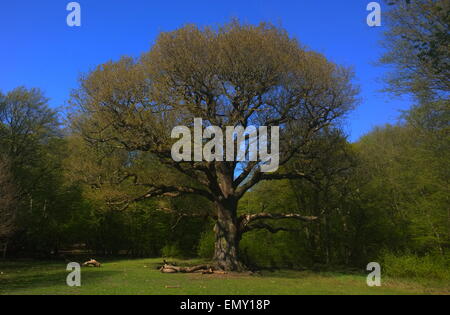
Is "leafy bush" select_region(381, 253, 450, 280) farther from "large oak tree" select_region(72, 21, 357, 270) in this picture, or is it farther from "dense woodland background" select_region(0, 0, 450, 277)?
"large oak tree" select_region(72, 21, 357, 270)

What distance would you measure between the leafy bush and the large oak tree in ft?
22.5

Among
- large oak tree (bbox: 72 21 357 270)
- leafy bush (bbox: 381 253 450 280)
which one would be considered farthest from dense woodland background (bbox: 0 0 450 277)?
large oak tree (bbox: 72 21 357 270)

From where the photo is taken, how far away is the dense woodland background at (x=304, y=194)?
17.5 m

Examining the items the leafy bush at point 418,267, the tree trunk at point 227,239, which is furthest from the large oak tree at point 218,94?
the leafy bush at point 418,267

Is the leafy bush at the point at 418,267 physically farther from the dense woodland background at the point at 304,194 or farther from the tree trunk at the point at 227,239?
the tree trunk at the point at 227,239

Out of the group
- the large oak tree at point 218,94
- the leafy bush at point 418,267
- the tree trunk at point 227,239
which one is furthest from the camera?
the tree trunk at point 227,239

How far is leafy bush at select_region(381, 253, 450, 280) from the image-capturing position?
17.3 meters

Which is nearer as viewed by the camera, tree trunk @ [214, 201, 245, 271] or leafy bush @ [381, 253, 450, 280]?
leafy bush @ [381, 253, 450, 280]

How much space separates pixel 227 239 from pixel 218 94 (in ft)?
27.5

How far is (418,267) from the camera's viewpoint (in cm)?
1770

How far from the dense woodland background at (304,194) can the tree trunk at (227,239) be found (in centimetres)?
257

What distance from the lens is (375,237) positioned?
28.1 metres

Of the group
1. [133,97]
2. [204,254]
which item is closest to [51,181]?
[204,254]
